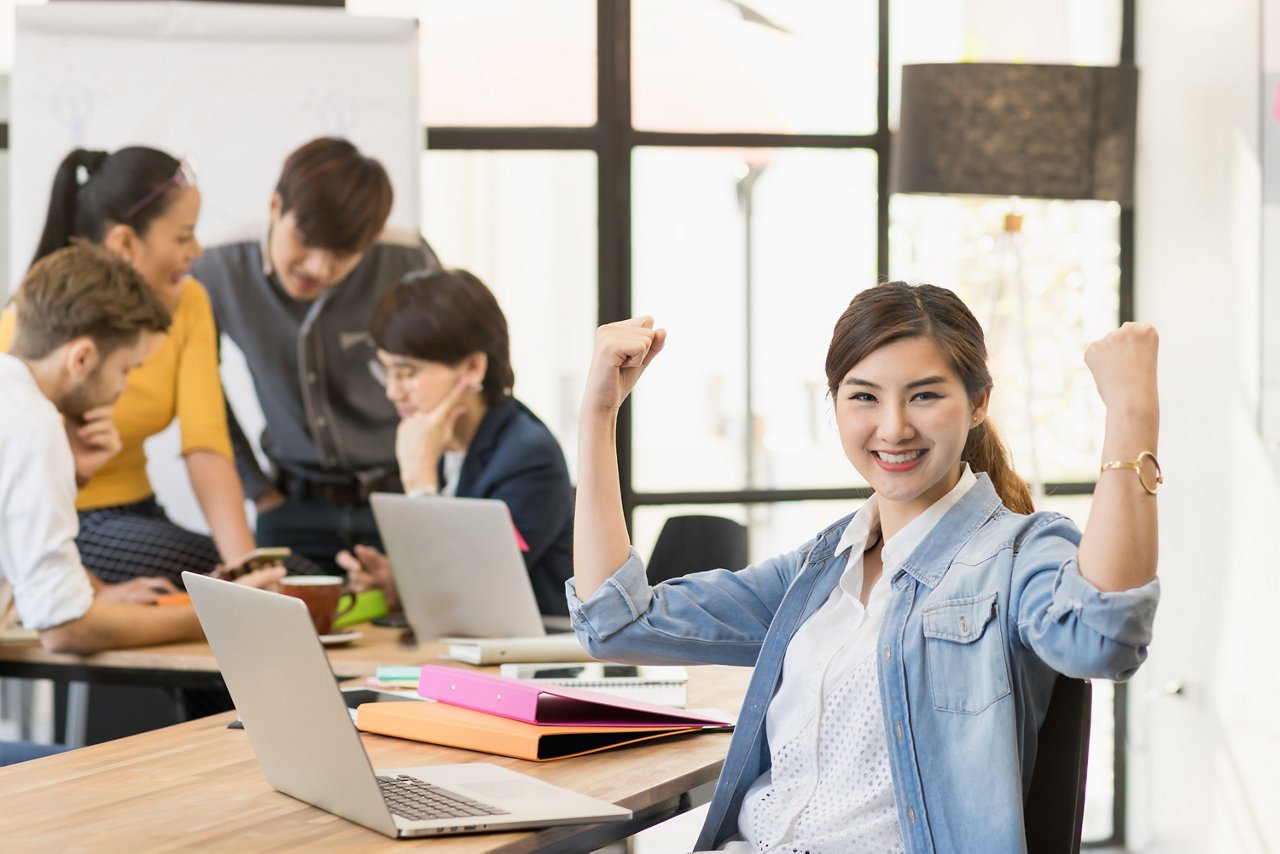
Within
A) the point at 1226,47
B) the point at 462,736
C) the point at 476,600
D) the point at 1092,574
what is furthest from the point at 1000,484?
the point at 1226,47

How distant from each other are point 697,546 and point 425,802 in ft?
5.71

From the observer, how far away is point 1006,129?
11.1ft

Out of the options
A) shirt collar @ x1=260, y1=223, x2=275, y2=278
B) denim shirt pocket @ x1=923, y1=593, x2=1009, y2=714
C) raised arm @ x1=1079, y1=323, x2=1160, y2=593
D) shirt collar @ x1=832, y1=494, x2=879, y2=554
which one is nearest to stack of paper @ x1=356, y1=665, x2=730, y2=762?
shirt collar @ x1=832, y1=494, x2=879, y2=554

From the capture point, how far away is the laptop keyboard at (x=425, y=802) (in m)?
1.39

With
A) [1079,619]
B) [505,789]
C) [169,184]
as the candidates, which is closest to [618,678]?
[505,789]

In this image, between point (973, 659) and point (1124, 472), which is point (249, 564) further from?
point (1124, 472)

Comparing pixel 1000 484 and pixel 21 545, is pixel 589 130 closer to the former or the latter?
pixel 21 545

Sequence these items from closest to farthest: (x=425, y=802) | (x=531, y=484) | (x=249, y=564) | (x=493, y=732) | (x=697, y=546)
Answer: (x=425, y=802) → (x=493, y=732) → (x=249, y=564) → (x=697, y=546) → (x=531, y=484)

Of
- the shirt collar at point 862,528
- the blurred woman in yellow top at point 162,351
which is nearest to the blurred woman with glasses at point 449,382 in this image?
the blurred woman in yellow top at point 162,351

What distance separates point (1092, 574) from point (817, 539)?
47 cm

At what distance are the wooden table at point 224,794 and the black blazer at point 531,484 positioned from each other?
128 cm

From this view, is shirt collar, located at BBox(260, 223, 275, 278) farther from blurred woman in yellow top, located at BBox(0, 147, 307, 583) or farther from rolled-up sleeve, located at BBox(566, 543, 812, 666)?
rolled-up sleeve, located at BBox(566, 543, 812, 666)

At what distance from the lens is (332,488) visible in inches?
144

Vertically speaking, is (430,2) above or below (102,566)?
above
